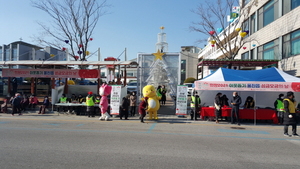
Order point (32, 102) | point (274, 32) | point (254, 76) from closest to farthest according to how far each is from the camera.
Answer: point (254, 76)
point (32, 102)
point (274, 32)

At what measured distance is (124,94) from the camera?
591 inches

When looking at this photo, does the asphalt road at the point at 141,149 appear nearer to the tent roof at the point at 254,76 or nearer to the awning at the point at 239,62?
the tent roof at the point at 254,76

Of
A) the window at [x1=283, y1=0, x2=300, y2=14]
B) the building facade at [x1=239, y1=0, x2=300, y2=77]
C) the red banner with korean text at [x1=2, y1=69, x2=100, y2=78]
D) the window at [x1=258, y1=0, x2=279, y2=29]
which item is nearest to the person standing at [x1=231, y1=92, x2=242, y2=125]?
the building facade at [x1=239, y1=0, x2=300, y2=77]

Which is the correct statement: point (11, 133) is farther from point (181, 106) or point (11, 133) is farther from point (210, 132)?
point (181, 106)

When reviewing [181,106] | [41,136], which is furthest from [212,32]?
[41,136]

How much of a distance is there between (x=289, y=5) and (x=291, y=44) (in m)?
2.99

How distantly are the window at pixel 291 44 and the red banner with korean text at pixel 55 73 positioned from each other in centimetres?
1462

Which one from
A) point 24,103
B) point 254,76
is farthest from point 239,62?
point 24,103

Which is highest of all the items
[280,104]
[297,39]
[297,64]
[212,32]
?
[212,32]

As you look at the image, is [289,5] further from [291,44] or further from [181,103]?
[181,103]

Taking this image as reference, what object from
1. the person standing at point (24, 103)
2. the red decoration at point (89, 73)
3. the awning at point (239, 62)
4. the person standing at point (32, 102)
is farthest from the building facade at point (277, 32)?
the person standing at point (24, 103)

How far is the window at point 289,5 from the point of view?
17297mm

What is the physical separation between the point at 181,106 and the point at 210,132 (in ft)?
13.2

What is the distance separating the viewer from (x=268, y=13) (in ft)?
70.5
